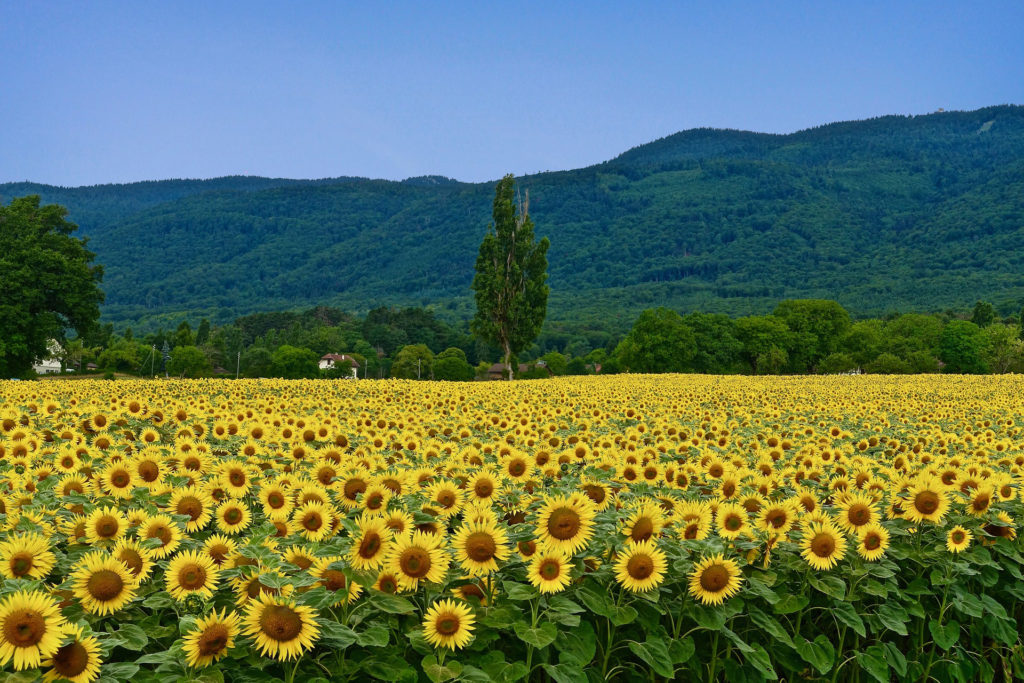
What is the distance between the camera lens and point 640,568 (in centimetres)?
350

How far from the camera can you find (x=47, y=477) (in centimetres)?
517

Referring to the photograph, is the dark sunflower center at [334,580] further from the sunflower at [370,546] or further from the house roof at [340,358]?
the house roof at [340,358]

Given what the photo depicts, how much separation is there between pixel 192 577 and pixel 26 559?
749 millimetres

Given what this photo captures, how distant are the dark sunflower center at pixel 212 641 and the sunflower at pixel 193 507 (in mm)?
1333

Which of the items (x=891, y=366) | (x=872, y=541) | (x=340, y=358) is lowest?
(x=340, y=358)

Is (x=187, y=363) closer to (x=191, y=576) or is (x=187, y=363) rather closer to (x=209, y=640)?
(x=191, y=576)

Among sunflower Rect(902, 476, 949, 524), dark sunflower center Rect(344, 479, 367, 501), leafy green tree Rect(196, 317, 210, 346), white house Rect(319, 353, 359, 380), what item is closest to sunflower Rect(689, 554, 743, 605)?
sunflower Rect(902, 476, 949, 524)

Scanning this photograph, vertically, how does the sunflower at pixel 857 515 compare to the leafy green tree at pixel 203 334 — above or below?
above

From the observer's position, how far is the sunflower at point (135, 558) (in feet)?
10.7

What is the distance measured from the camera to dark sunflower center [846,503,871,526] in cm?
444

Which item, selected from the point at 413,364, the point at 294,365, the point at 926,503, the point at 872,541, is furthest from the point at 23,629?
the point at 413,364

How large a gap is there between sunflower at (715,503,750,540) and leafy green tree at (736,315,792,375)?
296ft

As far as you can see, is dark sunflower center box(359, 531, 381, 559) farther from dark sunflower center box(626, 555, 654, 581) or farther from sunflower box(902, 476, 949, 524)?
sunflower box(902, 476, 949, 524)

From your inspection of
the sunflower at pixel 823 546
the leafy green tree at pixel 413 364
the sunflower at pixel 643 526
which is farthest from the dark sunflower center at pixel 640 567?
the leafy green tree at pixel 413 364
